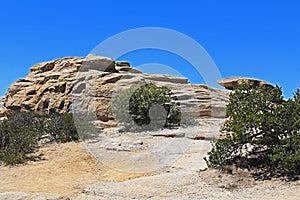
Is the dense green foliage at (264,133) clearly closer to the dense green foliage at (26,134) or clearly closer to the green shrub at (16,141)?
the green shrub at (16,141)

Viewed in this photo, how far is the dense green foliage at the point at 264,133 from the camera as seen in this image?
8.51 m

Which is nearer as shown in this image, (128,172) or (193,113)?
(128,172)

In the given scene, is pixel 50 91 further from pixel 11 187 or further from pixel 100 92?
pixel 11 187

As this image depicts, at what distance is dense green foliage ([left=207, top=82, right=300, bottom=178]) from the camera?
851cm

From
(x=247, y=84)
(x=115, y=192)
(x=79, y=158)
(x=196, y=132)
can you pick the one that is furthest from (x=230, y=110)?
(x=196, y=132)

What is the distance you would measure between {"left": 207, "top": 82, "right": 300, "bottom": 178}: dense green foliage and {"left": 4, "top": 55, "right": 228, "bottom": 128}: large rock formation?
12.6 metres

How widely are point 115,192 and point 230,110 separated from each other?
13.2 ft

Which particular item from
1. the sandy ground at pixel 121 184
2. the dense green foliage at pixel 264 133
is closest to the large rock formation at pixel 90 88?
the sandy ground at pixel 121 184

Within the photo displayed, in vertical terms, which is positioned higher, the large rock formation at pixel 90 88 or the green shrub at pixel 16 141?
the large rock formation at pixel 90 88

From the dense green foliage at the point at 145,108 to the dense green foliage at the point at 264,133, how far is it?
972cm

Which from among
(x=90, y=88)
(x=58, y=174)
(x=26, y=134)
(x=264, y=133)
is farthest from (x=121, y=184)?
(x=90, y=88)

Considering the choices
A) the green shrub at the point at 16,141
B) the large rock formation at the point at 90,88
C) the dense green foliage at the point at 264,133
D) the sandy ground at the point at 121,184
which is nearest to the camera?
the sandy ground at the point at 121,184

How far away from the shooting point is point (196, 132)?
17.5 metres

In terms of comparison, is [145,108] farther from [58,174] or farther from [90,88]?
[58,174]
